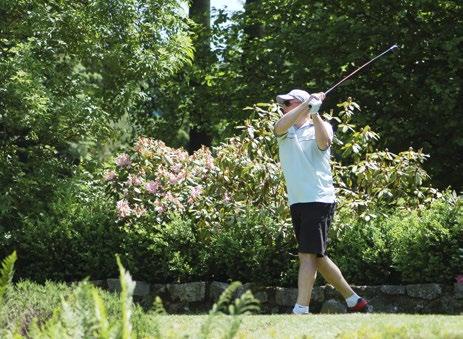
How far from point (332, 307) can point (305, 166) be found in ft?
6.45

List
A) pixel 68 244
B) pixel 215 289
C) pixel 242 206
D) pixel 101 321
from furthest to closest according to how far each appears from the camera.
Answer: pixel 68 244 < pixel 242 206 < pixel 215 289 < pixel 101 321

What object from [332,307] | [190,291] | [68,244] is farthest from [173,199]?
[332,307]

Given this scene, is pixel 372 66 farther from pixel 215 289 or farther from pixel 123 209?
pixel 215 289

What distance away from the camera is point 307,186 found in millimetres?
7180

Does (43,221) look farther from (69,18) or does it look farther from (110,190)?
(69,18)

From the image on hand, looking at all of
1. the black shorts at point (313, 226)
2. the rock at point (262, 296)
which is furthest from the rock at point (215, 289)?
the black shorts at point (313, 226)

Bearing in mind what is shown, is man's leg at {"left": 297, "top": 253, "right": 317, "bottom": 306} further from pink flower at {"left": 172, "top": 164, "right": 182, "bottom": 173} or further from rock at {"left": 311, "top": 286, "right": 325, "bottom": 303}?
pink flower at {"left": 172, "top": 164, "right": 182, "bottom": 173}

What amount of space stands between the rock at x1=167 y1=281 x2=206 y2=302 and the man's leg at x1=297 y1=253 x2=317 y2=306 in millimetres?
2164

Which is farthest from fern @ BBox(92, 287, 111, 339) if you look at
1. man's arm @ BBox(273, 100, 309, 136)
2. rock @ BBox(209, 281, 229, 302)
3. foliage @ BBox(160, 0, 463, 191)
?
foliage @ BBox(160, 0, 463, 191)

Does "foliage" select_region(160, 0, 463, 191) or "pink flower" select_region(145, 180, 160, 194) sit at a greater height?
"foliage" select_region(160, 0, 463, 191)

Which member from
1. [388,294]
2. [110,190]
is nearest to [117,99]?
[110,190]

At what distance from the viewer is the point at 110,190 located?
10.3m

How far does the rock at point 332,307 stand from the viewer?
337 inches

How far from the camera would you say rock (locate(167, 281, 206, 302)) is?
9.19 metres
